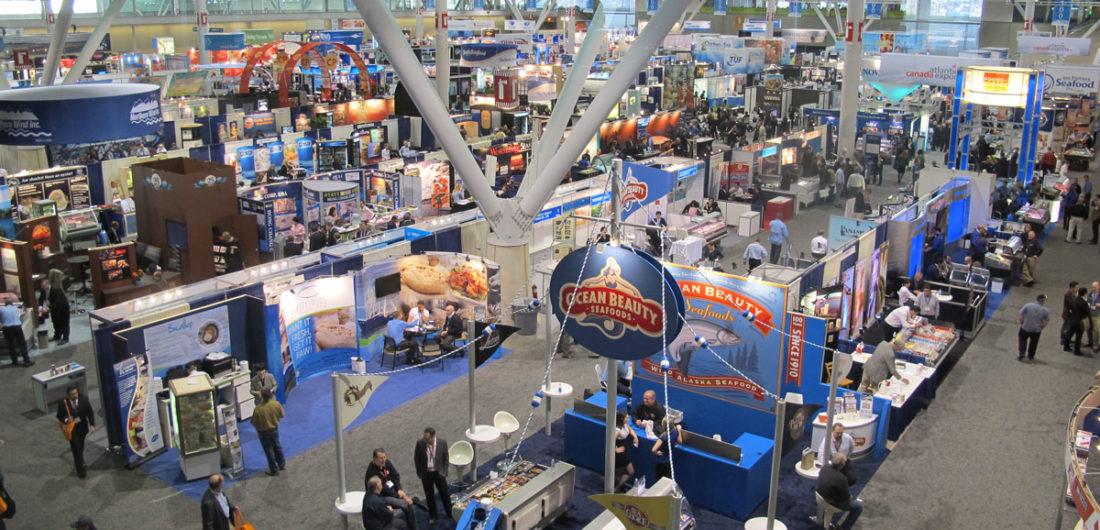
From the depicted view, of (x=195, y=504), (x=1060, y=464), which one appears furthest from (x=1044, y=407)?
(x=195, y=504)

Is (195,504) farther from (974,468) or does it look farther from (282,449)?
(974,468)

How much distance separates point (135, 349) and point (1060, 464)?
999cm

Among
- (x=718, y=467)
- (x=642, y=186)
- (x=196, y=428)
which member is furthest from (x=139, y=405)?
(x=642, y=186)

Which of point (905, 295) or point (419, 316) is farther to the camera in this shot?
point (905, 295)

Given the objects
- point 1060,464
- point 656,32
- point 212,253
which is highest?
point 656,32

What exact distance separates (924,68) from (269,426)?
19252 mm

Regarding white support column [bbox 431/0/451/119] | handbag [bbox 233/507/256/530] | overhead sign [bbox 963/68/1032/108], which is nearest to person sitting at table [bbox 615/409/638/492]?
handbag [bbox 233/507/256/530]

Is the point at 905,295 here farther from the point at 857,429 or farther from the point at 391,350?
the point at 391,350

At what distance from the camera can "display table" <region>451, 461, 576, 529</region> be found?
8102 millimetres

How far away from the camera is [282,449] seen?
33.1 ft

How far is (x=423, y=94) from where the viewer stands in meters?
11.4

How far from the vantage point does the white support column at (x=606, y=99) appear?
11000 mm

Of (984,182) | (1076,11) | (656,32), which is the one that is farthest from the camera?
(1076,11)

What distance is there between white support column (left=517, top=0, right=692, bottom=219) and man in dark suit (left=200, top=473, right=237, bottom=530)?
609 centimetres
